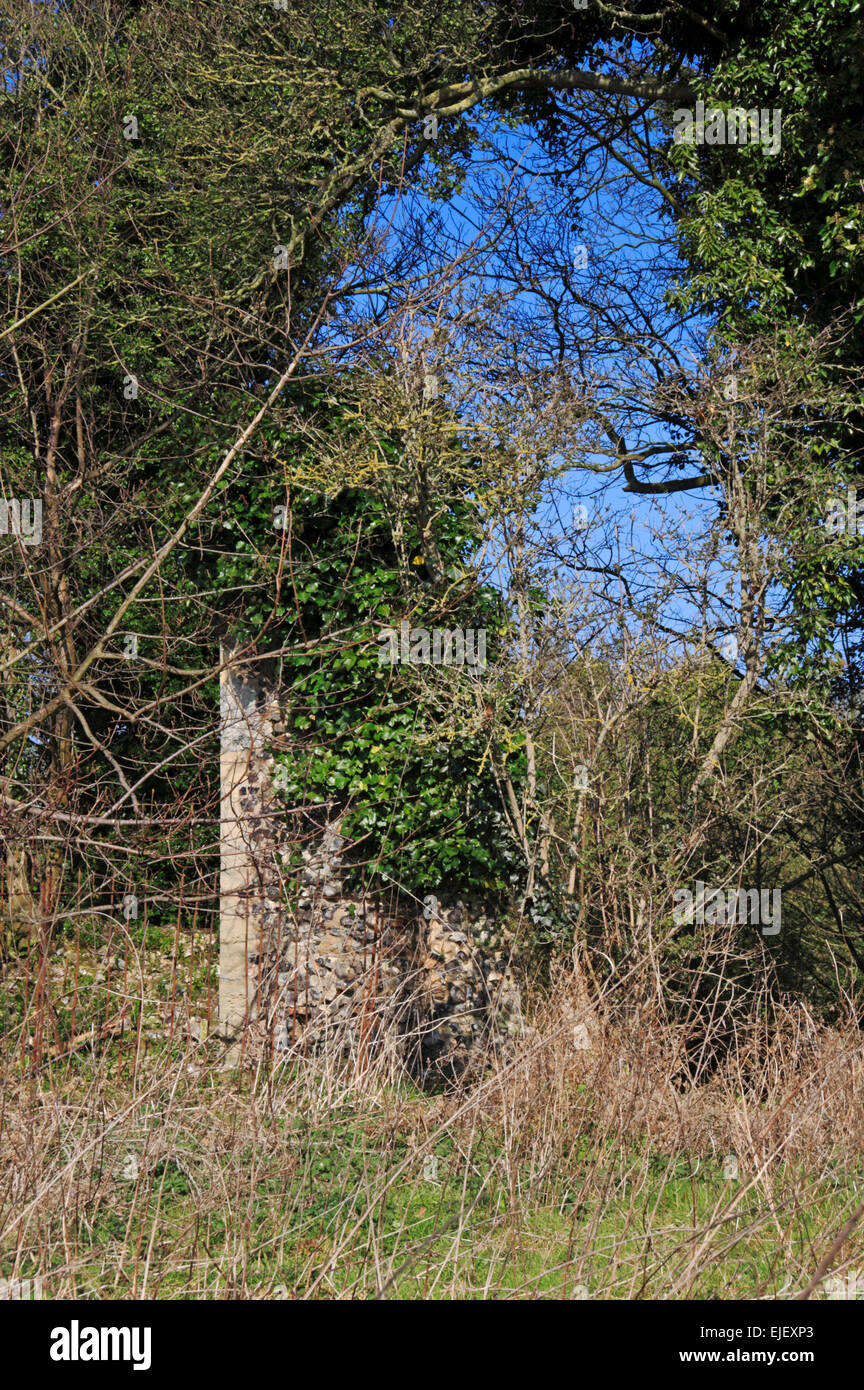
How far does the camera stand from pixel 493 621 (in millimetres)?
8289

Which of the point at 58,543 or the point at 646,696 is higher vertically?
the point at 58,543

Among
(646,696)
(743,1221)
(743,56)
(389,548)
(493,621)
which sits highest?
(743,56)

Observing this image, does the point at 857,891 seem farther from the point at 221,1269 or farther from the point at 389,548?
the point at 221,1269

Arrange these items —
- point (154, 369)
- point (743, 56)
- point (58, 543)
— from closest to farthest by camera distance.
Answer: point (58, 543) < point (743, 56) < point (154, 369)

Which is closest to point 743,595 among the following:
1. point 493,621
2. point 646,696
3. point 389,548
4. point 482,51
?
point 646,696

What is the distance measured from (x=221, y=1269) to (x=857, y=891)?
25.9ft

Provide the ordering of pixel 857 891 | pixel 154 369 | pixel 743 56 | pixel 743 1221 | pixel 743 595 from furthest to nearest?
1. pixel 154 369
2. pixel 857 891
3. pixel 743 56
4. pixel 743 595
5. pixel 743 1221

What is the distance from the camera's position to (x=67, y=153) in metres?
10.9

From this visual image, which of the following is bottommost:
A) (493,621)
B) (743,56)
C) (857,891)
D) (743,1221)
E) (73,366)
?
(743,1221)

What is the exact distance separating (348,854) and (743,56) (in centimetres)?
712

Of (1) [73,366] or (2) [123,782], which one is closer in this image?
(2) [123,782]

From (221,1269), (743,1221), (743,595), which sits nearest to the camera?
(221,1269)

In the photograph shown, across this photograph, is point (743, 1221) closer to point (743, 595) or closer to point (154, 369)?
point (743, 595)

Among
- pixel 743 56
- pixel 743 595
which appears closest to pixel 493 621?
pixel 743 595
